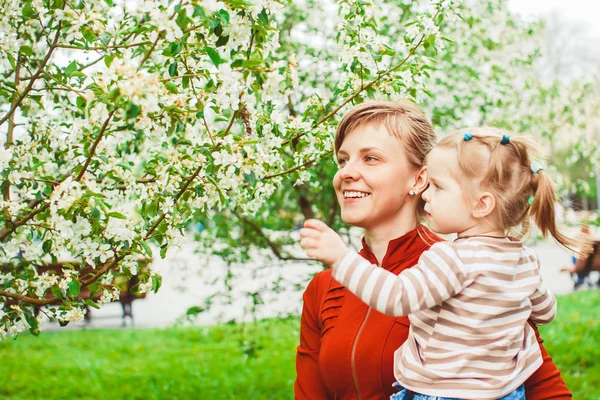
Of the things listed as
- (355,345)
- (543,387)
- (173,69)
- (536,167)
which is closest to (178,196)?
(173,69)

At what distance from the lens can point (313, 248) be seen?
1793mm

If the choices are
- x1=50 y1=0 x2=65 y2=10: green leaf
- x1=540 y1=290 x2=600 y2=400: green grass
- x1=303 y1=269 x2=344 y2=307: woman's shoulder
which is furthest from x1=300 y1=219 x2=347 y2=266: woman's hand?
x1=540 y1=290 x2=600 y2=400: green grass

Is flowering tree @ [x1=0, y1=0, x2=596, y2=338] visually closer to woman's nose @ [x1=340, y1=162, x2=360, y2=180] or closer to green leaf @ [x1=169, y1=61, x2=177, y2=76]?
green leaf @ [x1=169, y1=61, x2=177, y2=76]

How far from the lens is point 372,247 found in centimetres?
242

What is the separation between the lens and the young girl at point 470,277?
1781mm

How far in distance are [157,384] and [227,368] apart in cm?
A: 75

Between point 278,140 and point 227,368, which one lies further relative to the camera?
point 227,368

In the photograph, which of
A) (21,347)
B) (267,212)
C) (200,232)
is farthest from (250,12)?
(21,347)

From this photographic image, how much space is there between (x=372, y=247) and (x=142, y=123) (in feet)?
3.27

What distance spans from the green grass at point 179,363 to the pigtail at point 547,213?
311 centimetres

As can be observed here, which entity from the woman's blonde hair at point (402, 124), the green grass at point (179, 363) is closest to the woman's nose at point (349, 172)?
the woman's blonde hair at point (402, 124)

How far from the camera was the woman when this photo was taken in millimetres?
2139

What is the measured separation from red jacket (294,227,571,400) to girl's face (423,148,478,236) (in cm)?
34

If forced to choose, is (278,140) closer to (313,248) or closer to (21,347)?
(313,248)
